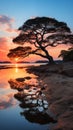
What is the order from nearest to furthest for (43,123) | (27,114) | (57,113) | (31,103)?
(43,123)
(57,113)
(27,114)
(31,103)

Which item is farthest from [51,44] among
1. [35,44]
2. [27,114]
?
[27,114]

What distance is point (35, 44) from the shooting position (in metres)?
40.7

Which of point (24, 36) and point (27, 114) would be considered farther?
point (24, 36)

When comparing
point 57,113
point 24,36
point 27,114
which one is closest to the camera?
point 57,113

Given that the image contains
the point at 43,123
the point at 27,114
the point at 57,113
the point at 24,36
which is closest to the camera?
the point at 43,123

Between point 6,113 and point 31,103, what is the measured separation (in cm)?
236

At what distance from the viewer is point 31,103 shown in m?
13.5

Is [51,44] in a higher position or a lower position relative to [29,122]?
higher

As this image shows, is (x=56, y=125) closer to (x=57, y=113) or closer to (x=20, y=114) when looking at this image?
(x=57, y=113)

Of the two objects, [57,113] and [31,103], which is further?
[31,103]

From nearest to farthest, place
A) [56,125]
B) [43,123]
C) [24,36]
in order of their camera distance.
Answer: [56,125]
[43,123]
[24,36]

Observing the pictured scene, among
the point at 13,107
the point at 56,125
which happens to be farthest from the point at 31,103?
the point at 56,125

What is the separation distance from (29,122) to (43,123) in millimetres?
603

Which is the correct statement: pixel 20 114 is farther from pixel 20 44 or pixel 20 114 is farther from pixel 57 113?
pixel 20 44
